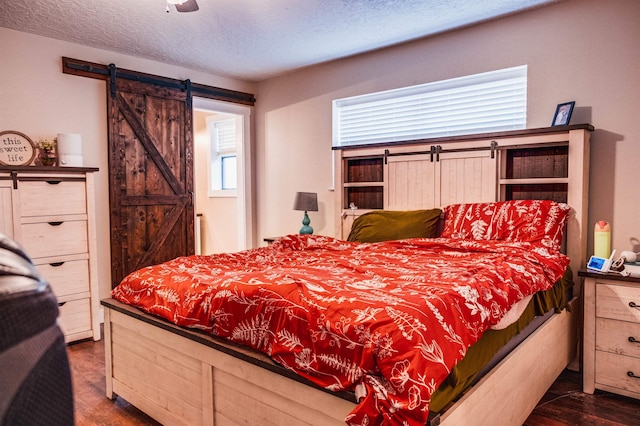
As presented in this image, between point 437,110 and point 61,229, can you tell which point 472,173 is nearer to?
point 437,110

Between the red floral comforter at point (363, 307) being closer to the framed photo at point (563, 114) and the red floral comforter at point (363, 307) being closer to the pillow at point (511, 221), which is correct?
the pillow at point (511, 221)

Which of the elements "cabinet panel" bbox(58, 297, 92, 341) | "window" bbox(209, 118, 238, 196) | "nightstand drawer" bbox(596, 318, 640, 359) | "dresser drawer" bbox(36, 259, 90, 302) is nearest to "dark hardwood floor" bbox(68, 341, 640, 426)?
"nightstand drawer" bbox(596, 318, 640, 359)

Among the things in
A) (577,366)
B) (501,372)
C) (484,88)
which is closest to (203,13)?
(484,88)

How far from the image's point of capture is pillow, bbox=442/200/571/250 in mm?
2787

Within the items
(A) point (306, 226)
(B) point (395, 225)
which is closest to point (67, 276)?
(A) point (306, 226)

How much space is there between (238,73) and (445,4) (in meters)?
2.53

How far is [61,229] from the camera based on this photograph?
3328 millimetres

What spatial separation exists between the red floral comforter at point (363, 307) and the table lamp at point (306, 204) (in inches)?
68.8

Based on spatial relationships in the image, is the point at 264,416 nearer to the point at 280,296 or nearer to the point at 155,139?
the point at 280,296

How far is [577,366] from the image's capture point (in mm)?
2795

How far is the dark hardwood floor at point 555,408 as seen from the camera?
86.7 inches

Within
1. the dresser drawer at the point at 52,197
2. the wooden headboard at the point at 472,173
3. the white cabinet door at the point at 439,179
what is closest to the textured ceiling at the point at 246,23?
the wooden headboard at the point at 472,173

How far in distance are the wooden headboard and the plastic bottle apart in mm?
146

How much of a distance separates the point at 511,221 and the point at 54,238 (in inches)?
132
